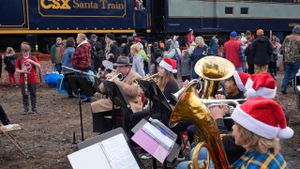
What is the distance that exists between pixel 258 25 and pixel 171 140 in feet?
69.8

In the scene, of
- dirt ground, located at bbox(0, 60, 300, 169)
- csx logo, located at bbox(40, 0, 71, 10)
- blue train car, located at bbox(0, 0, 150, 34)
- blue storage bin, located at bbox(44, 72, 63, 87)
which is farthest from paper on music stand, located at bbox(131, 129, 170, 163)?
csx logo, located at bbox(40, 0, 71, 10)

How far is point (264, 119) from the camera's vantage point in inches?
105

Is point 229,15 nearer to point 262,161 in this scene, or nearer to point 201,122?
point 201,122

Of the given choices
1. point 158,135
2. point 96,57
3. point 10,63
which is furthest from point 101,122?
point 10,63

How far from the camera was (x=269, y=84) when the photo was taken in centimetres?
367

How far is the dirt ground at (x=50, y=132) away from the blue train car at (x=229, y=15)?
405 inches

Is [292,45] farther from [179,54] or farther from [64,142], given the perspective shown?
[64,142]

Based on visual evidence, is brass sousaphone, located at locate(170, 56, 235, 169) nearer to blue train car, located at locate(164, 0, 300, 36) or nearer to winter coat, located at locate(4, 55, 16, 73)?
winter coat, located at locate(4, 55, 16, 73)

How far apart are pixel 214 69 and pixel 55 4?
14.1 meters

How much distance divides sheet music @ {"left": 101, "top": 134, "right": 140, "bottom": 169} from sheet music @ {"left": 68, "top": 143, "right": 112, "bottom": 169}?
0.15ft

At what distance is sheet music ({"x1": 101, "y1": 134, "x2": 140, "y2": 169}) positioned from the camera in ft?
9.46

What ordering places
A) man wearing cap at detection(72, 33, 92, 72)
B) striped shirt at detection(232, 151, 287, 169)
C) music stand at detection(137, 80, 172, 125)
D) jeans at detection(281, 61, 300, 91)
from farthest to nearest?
jeans at detection(281, 61, 300, 91) < man wearing cap at detection(72, 33, 92, 72) < music stand at detection(137, 80, 172, 125) < striped shirt at detection(232, 151, 287, 169)

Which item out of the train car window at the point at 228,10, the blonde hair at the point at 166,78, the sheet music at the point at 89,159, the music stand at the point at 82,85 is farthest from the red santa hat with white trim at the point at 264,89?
the train car window at the point at 228,10

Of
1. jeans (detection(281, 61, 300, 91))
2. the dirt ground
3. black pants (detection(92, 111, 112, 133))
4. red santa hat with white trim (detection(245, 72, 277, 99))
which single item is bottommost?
the dirt ground
